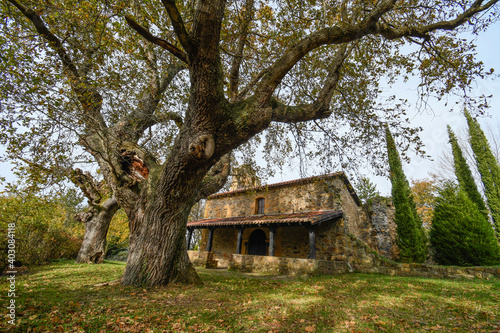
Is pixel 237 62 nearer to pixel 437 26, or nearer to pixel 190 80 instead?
pixel 190 80

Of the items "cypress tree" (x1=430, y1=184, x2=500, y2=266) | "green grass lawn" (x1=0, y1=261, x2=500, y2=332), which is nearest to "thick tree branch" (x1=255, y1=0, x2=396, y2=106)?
"green grass lawn" (x1=0, y1=261, x2=500, y2=332)

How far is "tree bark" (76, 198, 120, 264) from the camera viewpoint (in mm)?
8797

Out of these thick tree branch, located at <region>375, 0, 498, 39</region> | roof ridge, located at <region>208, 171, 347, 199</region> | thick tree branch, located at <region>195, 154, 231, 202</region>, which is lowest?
thick tree branch, located at <region>195, 154, 231, 202</region>

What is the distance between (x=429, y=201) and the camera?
21.2m

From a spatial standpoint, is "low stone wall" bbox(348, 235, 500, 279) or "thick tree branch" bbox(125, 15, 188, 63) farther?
"low stone wall" bbox(348, 235, 500, 279)

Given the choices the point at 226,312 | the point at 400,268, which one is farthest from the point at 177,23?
the point at 400,268

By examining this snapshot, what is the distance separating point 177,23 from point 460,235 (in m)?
14.6

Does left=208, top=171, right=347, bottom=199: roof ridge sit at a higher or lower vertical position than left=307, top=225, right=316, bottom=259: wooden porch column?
higher

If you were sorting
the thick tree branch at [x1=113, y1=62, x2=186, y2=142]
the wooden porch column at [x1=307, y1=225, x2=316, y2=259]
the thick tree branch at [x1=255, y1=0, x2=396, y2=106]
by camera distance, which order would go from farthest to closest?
the wooden porch column at [x1=307, y1=225, x2=316, y2=259]
the thick tree branch at [x1=113, y1=62, x2=186, y2=142]
the thick tree branch at [x1=255, y1=0, x2=396, y2=106]

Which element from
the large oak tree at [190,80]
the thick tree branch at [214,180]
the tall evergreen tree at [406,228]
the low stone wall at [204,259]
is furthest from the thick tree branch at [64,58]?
the tall evergreen tree at [406,228]

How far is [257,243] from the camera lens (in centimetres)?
1316

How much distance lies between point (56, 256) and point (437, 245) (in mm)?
18514

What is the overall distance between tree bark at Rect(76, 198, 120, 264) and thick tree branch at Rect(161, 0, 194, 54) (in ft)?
27.1

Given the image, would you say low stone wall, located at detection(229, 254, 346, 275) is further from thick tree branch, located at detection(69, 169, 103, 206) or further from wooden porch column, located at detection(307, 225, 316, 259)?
thick tree branch, located at detection(69, 169, 103, 206)
